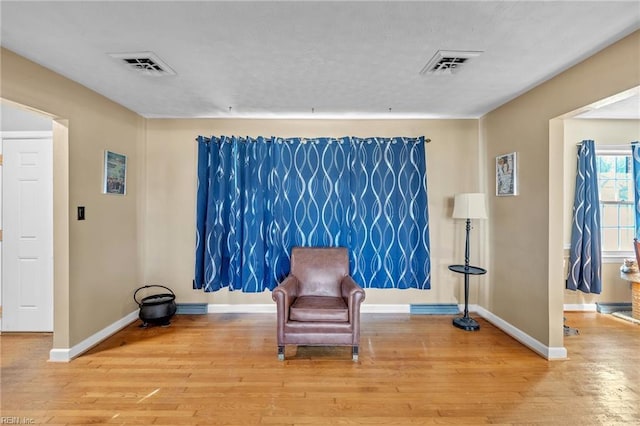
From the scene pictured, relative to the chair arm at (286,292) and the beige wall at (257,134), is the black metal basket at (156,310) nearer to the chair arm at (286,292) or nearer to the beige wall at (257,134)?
the beige wall at (257,134)

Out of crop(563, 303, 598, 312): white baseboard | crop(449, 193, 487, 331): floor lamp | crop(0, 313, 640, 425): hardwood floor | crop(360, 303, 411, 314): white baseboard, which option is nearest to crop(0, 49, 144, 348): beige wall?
crop(0, 313, 640, 425): hardwood floor

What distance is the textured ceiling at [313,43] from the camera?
183 centimetres

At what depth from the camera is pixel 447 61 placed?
2473 mm

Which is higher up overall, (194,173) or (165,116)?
(165,116)

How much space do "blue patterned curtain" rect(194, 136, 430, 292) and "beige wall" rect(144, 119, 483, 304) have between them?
0.23 meters

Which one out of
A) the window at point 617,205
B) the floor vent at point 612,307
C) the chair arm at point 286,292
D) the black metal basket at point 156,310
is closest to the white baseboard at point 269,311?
the black metal basket at point 156,310

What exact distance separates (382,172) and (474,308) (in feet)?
7.10

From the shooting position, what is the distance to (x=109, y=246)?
338cm

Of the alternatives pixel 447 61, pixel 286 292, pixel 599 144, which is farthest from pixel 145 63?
pixel 599 144

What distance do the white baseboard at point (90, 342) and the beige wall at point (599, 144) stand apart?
563 cm

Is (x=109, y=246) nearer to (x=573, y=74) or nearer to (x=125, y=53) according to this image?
(x=125, y=53)

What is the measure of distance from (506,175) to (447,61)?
5.44 ft

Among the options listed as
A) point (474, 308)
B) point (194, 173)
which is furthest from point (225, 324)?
point (474, 308)

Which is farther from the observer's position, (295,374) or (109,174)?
(109,174)
